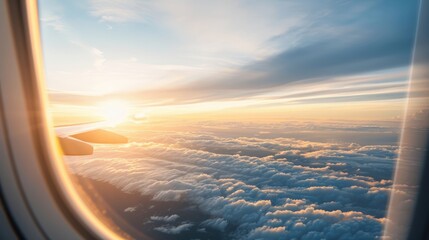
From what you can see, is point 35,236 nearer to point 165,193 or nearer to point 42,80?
point 42,80

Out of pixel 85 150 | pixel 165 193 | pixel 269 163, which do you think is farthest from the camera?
pixel 165 193

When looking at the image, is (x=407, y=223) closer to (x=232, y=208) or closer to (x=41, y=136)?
(x=41, y=136)

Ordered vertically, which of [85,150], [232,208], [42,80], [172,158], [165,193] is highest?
[42,80]

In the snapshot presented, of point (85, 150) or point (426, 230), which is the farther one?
point (85, 150)

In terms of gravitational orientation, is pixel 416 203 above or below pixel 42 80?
below

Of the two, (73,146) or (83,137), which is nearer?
(73,146)

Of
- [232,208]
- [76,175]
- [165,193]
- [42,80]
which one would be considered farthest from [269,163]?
[42,80]

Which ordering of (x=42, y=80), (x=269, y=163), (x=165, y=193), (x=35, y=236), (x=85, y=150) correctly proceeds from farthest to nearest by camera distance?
(x=165, y=193)
(x=269, y=163)
(x=85, y=150)
(x=42, y=80)
(x=35, y=236)
